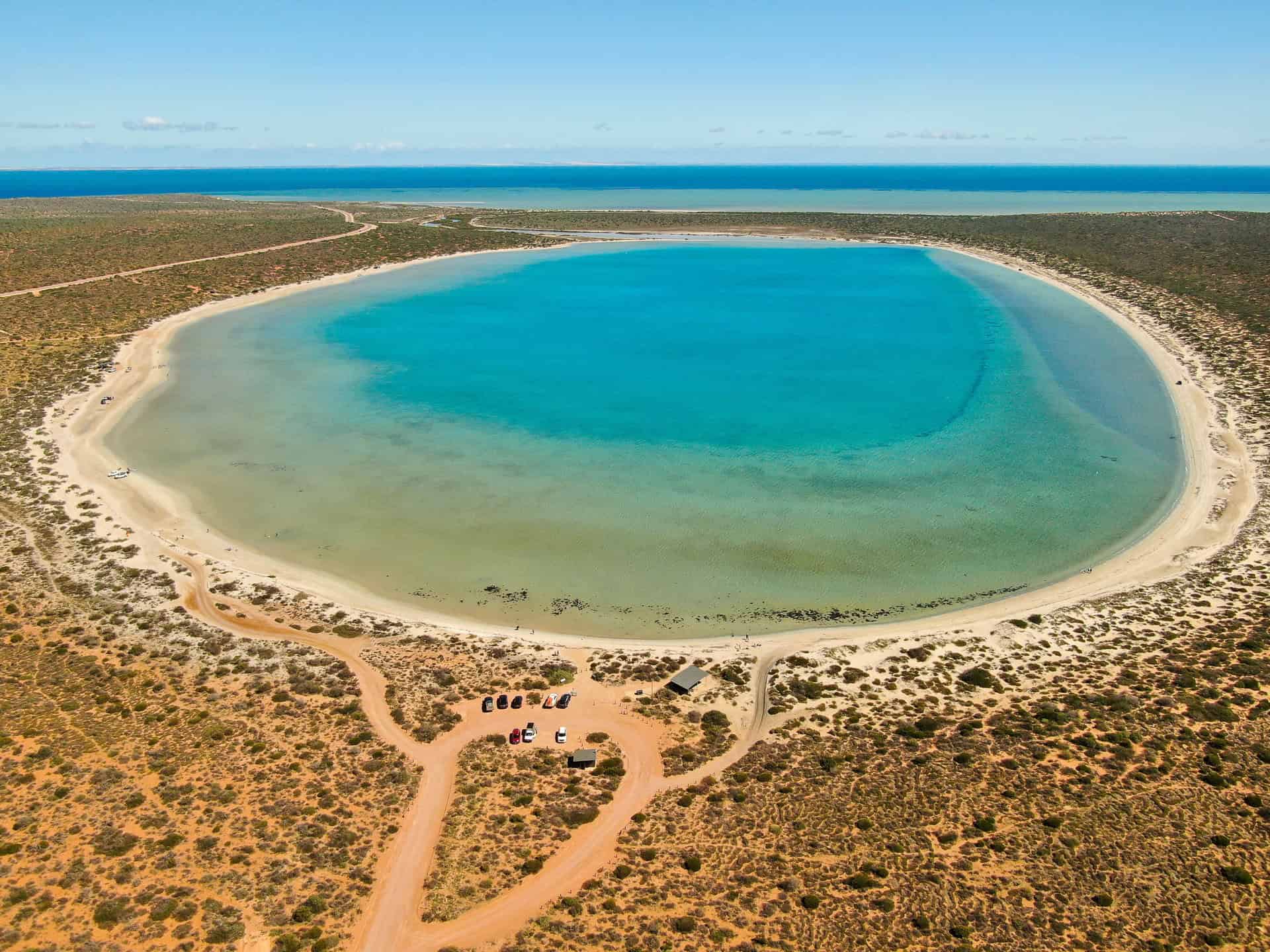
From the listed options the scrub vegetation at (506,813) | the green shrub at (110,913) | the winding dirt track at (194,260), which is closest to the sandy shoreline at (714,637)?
the scrub vegetation at (506,813)

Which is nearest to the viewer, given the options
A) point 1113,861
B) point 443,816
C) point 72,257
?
point 1113,861

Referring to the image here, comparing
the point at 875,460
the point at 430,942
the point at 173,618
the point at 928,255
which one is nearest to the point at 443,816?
the point at 430,942

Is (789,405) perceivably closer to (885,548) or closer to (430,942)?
(885,548)

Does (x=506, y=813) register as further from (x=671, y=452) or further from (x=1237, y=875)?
(x=671, y=452)

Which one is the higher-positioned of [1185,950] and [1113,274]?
[1113,274]

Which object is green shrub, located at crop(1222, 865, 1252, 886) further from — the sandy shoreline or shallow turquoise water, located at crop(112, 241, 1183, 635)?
shallow turquoise water, located at crop(112, 241, 1183, 635)

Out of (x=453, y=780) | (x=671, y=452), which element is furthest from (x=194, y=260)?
(x=453, y=780)
